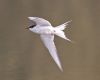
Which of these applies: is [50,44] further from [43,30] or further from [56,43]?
[56,43]

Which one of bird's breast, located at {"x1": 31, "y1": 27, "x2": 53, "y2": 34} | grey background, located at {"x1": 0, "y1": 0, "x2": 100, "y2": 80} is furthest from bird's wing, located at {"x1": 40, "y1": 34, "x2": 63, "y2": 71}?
grey background, located at {"x1": 0, "y1": 0, "x2": 100, "y2": 80}

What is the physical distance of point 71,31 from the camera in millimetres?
3064

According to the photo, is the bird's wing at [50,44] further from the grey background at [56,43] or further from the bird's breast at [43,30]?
the grey background at [56,43]

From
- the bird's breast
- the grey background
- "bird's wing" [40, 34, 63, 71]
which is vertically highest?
the bird's breast

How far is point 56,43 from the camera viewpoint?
3008 millimetres

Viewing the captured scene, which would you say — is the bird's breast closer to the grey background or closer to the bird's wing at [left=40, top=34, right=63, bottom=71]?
the bird's wing at [left=40, top=34, right=63, bottom=71]

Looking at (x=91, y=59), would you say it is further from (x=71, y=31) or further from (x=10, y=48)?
(x=10, y=48)

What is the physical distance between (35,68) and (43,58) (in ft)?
0.22

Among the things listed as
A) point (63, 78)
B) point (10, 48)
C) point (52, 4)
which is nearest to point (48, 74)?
point (63, 78)

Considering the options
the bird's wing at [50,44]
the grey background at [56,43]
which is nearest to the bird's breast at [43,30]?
the bird's wing at [50,44]

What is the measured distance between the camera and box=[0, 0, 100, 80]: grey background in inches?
114

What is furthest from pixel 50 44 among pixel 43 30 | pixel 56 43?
pixel 56 43

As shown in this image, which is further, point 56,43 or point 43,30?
point 56,43

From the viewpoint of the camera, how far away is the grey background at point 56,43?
2893 mm
